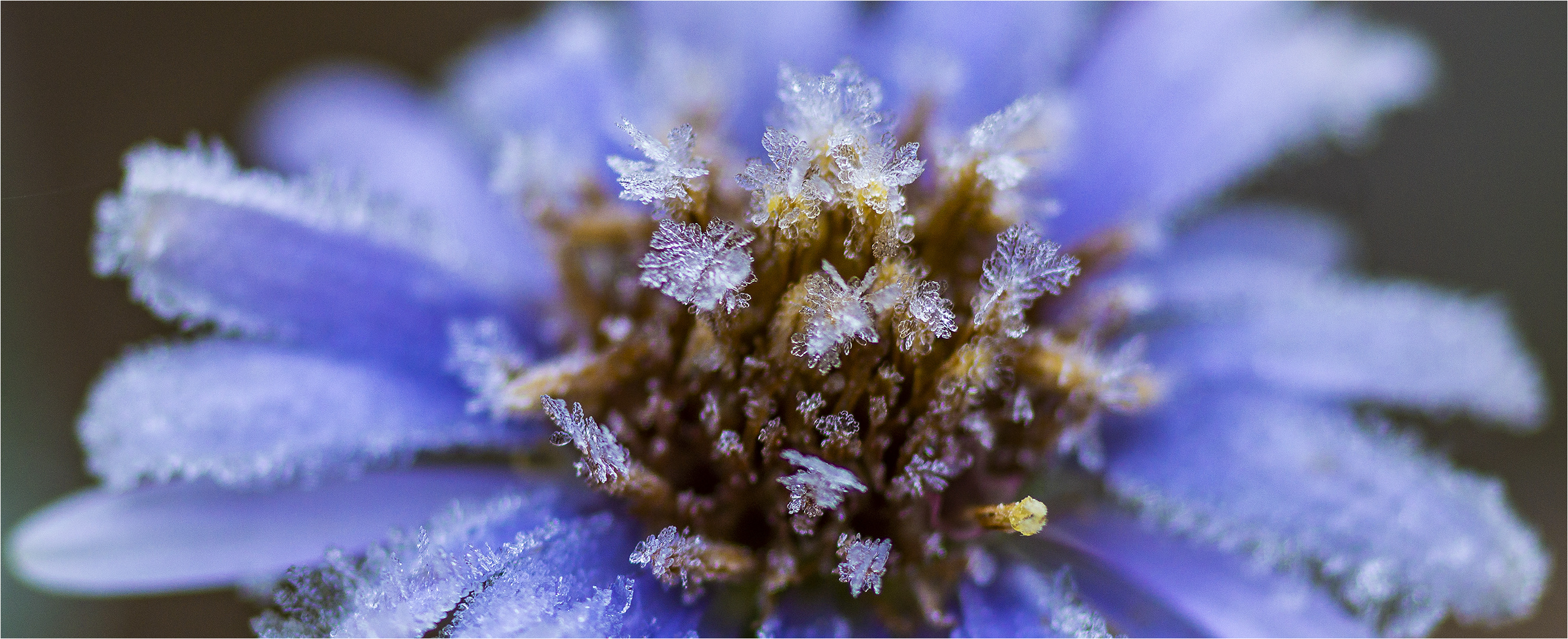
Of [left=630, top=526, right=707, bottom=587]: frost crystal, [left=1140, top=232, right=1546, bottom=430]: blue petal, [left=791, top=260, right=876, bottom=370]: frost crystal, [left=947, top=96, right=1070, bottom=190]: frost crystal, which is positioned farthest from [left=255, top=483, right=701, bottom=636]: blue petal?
[left=1140, top=232, right=1546, bottom=430]: blue petal

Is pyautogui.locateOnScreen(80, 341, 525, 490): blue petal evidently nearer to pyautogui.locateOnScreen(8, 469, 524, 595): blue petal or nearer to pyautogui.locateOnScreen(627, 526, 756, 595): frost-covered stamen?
pyautogui.locateOnScreen(8, 469, 524, 595): blue petal

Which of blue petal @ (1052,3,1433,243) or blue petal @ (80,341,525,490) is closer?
blue petal @ (80,341,525,490)

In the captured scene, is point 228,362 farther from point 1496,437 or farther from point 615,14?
point 1496,437

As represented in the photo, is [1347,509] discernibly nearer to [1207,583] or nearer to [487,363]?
[1207,583]

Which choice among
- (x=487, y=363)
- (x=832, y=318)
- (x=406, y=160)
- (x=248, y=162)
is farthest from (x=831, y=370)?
(x=248, y=162)

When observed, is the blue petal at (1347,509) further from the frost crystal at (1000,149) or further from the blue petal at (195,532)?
the blue petal at (195,532)
